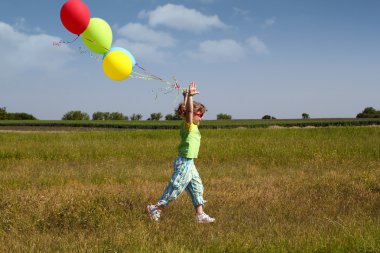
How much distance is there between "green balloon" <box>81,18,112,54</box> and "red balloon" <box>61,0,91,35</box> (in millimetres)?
132

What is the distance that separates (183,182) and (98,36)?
2.60 m

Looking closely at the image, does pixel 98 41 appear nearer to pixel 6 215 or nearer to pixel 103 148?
pixel 6 215

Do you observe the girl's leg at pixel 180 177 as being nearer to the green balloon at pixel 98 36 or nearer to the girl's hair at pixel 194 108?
the girl's hair at pixel 194 108

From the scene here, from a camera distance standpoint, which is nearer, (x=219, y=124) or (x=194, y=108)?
(x=194, y=108)

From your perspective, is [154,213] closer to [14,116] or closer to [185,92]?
[185,92]

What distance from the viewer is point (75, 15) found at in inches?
241

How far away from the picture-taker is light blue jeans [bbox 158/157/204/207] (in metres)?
6.61

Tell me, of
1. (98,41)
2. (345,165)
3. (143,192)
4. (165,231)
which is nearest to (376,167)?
(345,165)

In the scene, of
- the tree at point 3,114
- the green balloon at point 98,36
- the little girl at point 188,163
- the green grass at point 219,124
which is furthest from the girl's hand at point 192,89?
the tree at point 3,114

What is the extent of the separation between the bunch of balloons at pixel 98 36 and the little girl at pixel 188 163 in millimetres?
1043

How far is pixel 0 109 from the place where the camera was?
66.9 m

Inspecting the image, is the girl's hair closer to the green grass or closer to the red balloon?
the red balloon

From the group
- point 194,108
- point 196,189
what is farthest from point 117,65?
point 196,189

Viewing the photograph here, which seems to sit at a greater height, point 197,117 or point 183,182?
point 197,117
